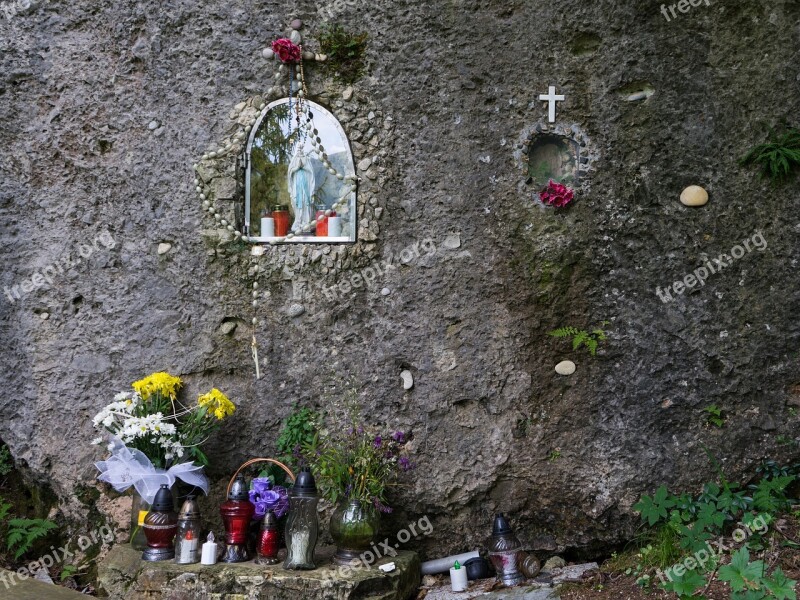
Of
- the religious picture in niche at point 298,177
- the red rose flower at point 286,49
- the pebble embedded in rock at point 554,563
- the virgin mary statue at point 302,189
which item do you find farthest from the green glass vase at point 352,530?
the red rose flower at point 286,49

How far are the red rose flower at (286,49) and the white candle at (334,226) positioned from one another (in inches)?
40.9

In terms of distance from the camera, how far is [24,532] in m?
4.55

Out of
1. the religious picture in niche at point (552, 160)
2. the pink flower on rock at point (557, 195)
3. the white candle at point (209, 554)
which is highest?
the religious picture in niche at point (552, 160)

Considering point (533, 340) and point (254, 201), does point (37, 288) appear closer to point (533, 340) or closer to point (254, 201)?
point (254, 201)

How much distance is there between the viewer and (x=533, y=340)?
4.44m

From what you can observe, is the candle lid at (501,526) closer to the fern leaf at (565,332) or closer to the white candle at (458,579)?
the white candle at (458,579)

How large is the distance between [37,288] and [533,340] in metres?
3.22

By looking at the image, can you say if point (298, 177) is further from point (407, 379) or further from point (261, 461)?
point (261, 461)

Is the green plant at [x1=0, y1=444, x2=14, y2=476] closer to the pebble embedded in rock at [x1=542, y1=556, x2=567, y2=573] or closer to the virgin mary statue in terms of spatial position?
the virgin mary statue

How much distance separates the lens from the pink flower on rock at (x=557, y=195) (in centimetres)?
444

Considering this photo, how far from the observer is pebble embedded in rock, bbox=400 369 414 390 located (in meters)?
4.46

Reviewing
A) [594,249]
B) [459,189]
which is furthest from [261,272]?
[594,249]

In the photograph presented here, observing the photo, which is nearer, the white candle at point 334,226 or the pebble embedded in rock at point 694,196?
the pebble embedded in rock at point 694,196

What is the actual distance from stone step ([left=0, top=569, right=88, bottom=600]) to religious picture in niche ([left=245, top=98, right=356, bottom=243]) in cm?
228
